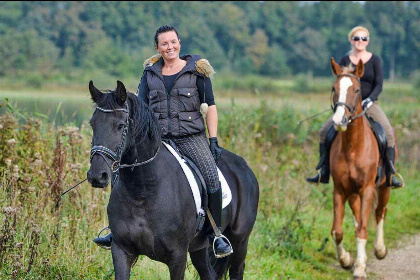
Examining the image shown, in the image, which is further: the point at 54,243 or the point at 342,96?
the point at 342,96

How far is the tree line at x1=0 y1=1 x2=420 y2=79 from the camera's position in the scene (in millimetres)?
39625

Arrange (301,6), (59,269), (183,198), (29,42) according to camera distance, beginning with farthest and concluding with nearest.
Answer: (301,6) < (29,42) < (59,269) < (183,198)

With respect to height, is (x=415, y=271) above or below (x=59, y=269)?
below

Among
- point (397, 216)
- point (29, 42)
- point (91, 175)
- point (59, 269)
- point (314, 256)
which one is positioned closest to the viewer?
point (91, 175)

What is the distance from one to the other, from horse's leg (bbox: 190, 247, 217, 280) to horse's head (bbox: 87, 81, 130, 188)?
1738mm

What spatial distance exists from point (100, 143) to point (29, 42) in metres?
27.0

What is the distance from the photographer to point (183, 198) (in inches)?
207

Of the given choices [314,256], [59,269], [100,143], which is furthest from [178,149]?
[314,256]

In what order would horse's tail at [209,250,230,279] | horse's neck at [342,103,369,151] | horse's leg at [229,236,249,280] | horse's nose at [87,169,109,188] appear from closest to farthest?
1. horse's nose at [87,169,109,188]
2. horse's tail at [209,250,230,279]
3. horse's leg at [229,236,249,280]
4. horse's neck at [342,103,369,151]

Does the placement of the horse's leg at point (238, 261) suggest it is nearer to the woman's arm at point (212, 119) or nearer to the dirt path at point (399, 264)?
the woman's arm at point (212, 119)

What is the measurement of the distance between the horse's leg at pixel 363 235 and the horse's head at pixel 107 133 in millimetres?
4758

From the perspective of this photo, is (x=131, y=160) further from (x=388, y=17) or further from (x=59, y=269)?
(x=388, y=17)

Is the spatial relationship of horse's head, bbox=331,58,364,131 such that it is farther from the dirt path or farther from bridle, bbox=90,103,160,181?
bridle, bbox=90,103,160,181

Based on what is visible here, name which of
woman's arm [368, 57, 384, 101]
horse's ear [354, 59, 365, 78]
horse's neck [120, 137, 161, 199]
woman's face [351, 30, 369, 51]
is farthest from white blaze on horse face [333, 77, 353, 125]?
horse's neck [120, 137, 161, 199]
